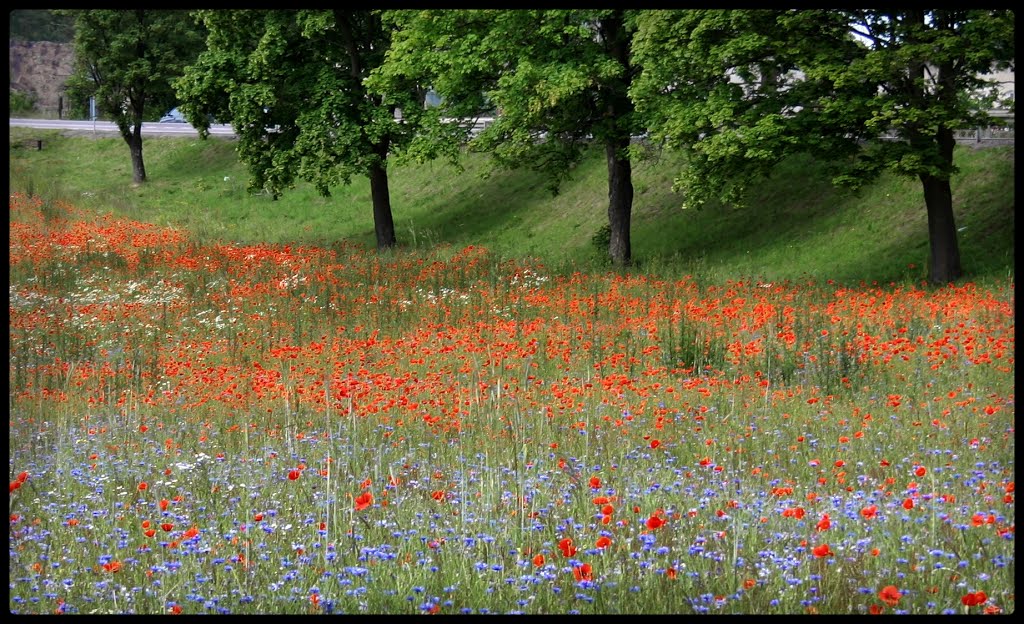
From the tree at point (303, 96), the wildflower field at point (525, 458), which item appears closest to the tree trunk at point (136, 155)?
the tree at point (303, 96)

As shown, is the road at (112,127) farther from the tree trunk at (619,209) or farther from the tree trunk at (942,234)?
the tree trunk at (942,234)

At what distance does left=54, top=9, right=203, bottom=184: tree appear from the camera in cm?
4056

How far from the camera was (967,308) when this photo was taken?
1446 cm

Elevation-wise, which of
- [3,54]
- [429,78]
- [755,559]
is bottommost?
[755,559]

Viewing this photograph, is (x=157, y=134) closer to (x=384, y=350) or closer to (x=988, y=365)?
(x=384, y=350)

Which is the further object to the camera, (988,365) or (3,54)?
(988,365)

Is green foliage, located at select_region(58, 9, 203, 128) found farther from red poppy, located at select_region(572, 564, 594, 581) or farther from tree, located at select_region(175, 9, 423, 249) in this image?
red poppy, located at select_region(572, 564, 594, 581)

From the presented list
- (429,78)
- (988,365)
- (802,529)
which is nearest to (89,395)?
(802,529)

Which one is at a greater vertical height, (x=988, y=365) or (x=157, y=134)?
(x=157, y=134)

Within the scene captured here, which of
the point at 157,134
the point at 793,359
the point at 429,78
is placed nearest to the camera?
the point at 793,359

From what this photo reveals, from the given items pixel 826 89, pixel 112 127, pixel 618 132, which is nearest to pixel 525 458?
pixel 826 89

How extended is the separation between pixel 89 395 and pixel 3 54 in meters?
8.28

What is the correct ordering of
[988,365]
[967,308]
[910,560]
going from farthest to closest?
[967,308] < [988,365] < [910,560]

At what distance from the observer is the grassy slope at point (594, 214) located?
69.8 feet
